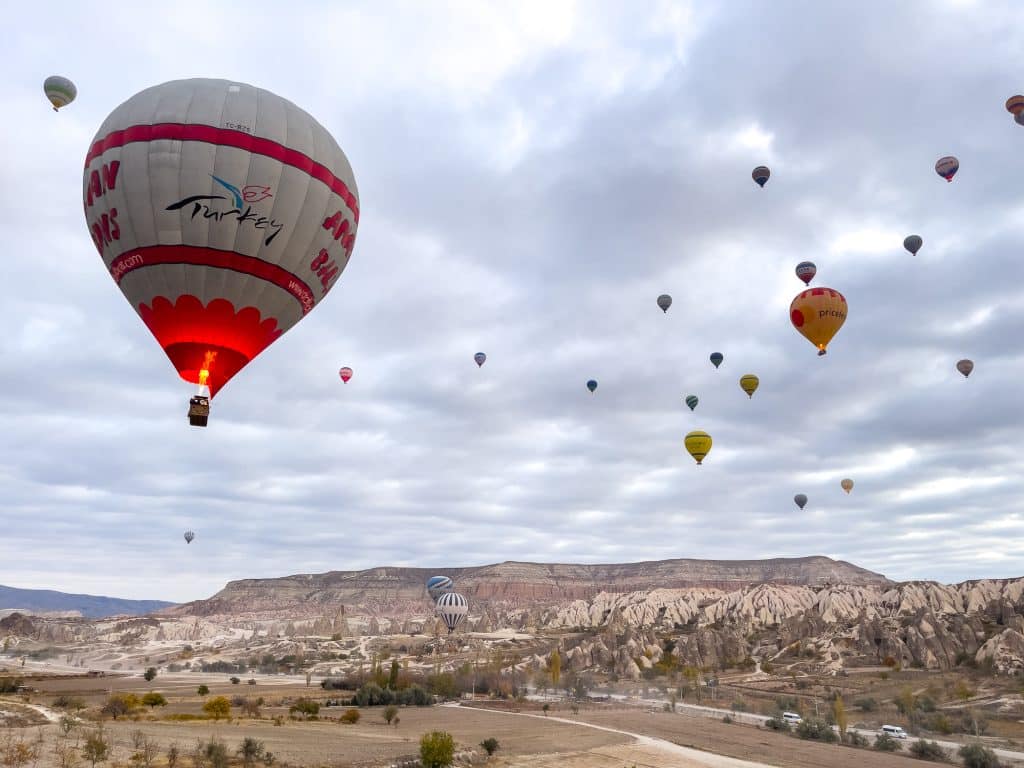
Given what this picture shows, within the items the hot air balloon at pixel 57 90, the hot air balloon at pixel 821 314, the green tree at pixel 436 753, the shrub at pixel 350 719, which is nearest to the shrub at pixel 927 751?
the hot air balloon at pixel 821 314

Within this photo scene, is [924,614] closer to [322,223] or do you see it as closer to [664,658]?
[664,658]

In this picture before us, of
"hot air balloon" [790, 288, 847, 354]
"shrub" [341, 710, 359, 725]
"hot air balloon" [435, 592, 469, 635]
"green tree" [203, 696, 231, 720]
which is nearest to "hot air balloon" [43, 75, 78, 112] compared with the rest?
"green tree" [203, 696, 231, 720]

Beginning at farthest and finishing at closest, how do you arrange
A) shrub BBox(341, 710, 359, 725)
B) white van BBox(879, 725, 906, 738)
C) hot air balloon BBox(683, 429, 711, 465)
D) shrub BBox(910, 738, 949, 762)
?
hot air balloon BBox(683, 429, 711, 465)
shrub BBox(341, 710, 359, 725)
white van BBox(879, 725, 906, 738)
shrub BBox(910, 738, 949, 762)

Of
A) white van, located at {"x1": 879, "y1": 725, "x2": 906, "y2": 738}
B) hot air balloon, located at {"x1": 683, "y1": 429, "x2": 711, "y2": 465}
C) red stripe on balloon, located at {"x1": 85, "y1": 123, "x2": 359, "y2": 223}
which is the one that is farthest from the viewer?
hot air balloon, located at {"x1": 683, "y1": 429, "x2": 711, "y2": 465}

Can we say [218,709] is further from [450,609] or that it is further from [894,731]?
[450,609]

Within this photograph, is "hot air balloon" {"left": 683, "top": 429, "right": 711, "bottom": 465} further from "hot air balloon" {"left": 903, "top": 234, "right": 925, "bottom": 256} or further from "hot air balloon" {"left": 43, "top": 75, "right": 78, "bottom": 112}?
"hot air balloon" {"left": 43, "top": 75, "right": 78, "bottom": 112}

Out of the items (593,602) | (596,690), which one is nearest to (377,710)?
(596,690)
